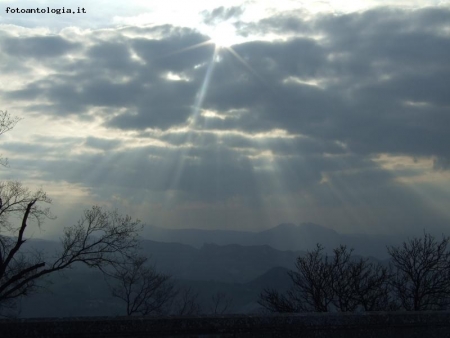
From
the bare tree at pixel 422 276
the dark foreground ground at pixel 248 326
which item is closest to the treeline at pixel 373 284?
the bare tree at pixel 422 276

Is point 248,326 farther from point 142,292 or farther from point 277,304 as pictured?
point 142,292

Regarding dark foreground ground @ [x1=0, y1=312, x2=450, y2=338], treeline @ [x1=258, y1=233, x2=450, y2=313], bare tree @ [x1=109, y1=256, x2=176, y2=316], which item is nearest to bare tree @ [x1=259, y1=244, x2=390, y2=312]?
treeline @ [x1=258, y1=233, x2=450, y2=313]

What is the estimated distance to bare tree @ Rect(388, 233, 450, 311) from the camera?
21.8m

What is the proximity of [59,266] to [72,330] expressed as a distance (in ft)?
58.8

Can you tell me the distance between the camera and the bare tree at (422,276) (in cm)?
2175

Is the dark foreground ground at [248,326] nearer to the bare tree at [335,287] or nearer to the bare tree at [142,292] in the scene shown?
the bare tree at [335,287]

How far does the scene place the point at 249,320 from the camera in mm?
6312

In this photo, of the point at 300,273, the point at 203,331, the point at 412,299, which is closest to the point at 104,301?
the point at 300,273

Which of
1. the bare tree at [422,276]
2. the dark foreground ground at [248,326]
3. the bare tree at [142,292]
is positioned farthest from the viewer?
the bare tree at [142,292]

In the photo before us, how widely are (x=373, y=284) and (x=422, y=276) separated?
235cm

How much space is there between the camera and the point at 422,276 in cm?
2312

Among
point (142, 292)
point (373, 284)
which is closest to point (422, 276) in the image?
point (373, 284)

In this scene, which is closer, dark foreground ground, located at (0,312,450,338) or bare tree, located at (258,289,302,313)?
dark foreground ground, located at (0,312,450,338)

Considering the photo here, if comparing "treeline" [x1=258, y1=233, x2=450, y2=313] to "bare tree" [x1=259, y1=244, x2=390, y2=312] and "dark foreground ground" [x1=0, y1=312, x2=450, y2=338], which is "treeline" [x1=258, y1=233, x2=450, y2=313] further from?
"dark foreground ground" [x1=0, y1=312, x2=450, y2=338]
